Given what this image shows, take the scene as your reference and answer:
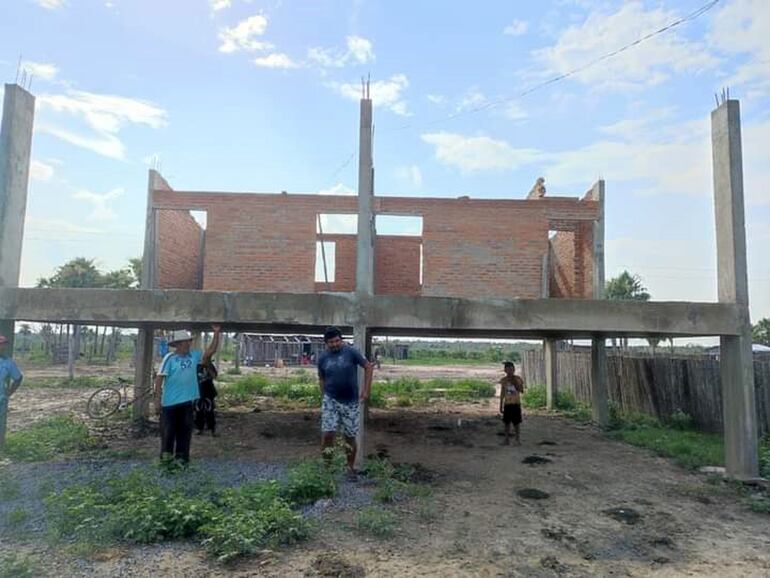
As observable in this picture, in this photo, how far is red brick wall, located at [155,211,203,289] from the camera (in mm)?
10312

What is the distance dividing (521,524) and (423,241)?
4.68m

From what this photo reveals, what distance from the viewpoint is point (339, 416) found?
6.77 m

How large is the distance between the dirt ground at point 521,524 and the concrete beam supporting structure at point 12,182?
10.3 ft

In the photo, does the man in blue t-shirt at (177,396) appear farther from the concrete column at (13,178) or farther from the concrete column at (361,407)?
the concrete column at (13,178)

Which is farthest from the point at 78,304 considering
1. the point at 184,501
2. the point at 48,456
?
the point at 184,501

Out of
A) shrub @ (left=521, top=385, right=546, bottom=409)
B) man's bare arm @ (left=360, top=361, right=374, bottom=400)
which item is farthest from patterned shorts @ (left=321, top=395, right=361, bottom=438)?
shrub @ (left=521, top=385, right=546, bottom=409)

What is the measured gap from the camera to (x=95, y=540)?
477cm

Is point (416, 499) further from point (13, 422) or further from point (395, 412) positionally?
point (13, 422)

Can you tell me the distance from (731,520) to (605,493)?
4.63ft

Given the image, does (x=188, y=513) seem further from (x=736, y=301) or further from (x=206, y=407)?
(x=736, y=301)

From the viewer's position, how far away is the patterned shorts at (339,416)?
673 cm

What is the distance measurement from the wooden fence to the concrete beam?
3939 mm

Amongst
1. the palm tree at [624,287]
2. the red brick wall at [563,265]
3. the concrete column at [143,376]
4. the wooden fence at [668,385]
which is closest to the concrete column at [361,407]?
the red brick wall at [563,265]

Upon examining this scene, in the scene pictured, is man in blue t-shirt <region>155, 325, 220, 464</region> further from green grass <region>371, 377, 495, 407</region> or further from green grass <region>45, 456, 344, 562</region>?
green grass <region>371, 377, 495, 407</region>
